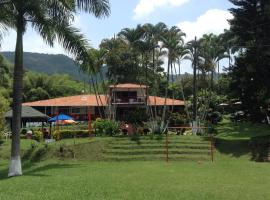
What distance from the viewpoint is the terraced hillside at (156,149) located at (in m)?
27.8

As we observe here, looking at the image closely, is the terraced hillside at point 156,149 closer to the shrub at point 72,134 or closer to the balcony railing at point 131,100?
the shrub at point 72,134

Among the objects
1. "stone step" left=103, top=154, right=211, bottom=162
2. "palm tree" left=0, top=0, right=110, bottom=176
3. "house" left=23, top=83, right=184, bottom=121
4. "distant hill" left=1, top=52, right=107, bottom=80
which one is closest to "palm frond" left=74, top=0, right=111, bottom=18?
"palm tree" left=0, top=0, right=110, bottom=176

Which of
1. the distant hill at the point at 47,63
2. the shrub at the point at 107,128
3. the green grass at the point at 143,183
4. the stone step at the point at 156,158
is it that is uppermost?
the distant hill at the point at 47,63

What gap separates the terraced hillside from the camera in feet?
91.2

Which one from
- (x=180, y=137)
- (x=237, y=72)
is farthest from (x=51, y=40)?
(x=237, y=72)

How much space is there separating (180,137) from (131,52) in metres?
18.5

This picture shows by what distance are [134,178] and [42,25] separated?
739cm

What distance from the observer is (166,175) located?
19.5m

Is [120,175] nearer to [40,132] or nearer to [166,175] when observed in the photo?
[166,175]

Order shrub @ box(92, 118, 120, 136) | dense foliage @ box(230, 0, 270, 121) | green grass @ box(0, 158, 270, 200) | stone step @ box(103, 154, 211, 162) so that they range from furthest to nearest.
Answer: shrub @ box(92, 118, 120, 136) < dense foliage @ box(230, 0, 270, 121) < stone step @ box(103, 154, 211, 162) < green grass @ box(0, 158, 270, 200)

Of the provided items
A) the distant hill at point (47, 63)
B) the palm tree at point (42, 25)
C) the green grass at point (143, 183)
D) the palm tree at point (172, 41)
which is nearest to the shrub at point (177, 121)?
the palm tree at point (172, 41)

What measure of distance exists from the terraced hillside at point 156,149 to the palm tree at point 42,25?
8.71m

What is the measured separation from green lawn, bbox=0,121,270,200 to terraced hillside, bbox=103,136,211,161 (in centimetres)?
18

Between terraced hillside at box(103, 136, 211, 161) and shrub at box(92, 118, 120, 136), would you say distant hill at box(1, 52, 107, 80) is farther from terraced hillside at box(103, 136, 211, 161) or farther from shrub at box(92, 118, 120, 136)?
terraced hillside at box(103, 136, 211, 161)
